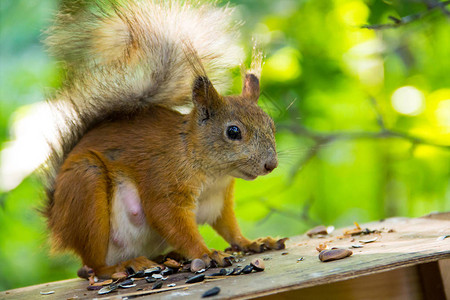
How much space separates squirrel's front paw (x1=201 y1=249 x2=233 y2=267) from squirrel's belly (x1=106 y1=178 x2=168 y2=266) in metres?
0.25

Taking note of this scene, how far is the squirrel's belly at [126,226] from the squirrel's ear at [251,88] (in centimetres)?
54

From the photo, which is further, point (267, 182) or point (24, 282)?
→ point (267, 182)

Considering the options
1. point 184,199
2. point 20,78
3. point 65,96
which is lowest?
point 184,199

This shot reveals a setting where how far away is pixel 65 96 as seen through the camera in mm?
1863

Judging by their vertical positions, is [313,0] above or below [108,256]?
above

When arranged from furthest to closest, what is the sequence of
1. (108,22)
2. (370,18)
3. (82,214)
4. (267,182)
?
(267,182), (370,18), (108,22), (82,214)

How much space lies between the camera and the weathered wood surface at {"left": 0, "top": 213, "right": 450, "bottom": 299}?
3.62ft

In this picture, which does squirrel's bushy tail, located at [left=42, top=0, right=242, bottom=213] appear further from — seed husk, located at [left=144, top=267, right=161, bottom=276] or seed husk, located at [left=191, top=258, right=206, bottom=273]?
seed husk, located at [left=191, top=258, right=206, bottom=273]

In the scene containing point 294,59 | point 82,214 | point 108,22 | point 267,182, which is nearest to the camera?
point 82,214

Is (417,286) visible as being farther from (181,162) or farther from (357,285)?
(181,162)

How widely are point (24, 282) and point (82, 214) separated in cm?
158

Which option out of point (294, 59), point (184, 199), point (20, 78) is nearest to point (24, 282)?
point (20, 78)

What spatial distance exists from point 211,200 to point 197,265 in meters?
0.36

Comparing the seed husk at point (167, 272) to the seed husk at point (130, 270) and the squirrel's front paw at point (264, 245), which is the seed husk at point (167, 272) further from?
the squirrel's front paw at point (264, 245)
